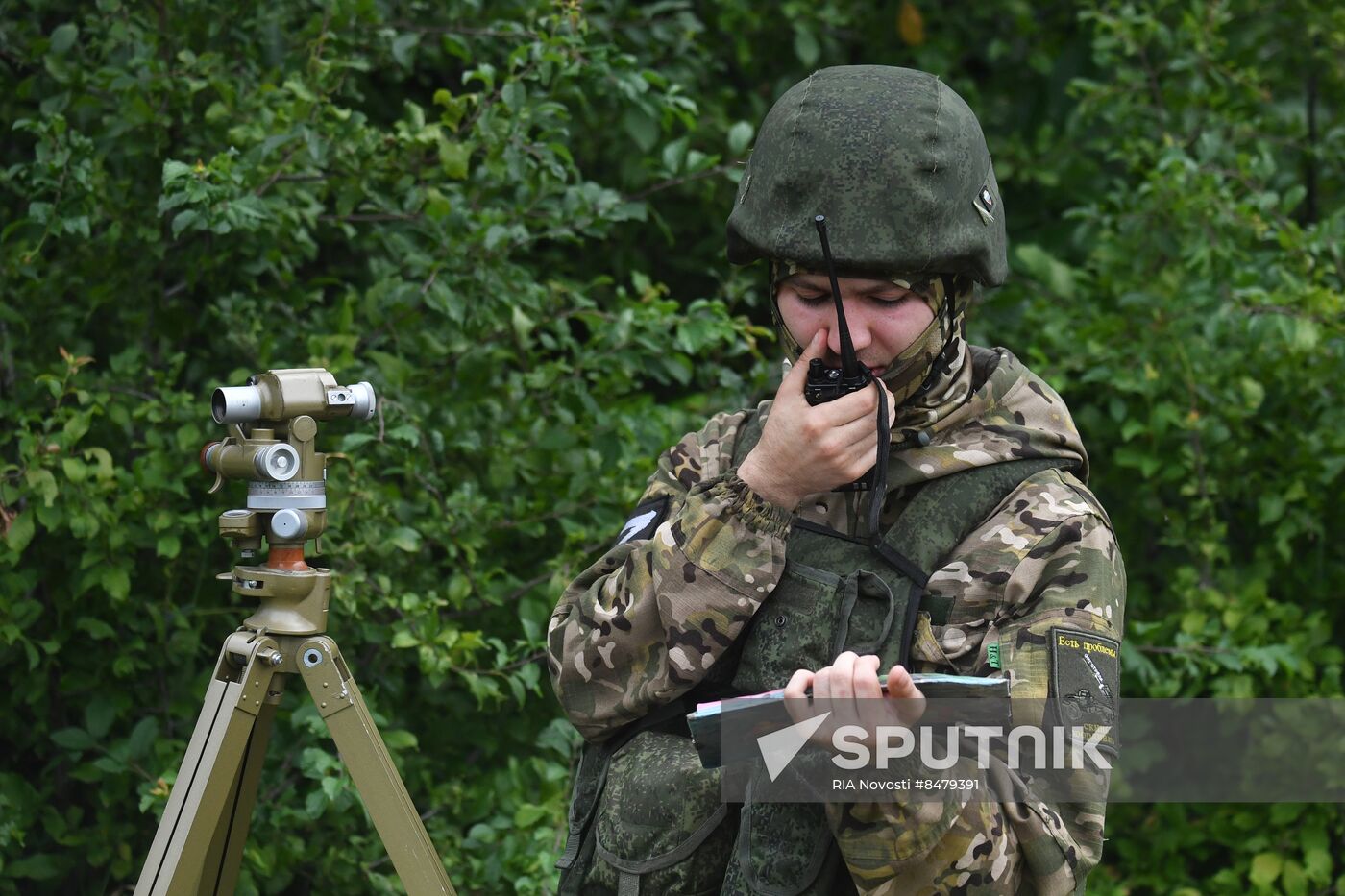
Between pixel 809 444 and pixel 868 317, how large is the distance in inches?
8.6

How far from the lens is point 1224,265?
4516mm

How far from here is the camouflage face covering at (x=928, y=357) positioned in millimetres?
2172

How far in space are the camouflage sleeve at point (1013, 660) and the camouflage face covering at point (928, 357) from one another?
0.57ft

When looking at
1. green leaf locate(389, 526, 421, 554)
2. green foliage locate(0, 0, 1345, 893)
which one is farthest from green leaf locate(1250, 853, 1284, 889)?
green leaf locate(389, 526, 421, 554)

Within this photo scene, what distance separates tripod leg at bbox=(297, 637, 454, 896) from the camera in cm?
264

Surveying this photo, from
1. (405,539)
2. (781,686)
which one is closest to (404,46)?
(405,539)

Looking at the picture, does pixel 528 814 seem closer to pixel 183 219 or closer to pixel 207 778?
pixel 207 778

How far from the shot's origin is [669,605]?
209cm

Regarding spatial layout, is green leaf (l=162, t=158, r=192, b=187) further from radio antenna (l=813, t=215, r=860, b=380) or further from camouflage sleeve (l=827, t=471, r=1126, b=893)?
camouflage sleeve (l=827, t=471, r=1126, b=893)

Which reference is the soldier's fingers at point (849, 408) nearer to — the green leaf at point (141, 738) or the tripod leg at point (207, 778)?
the tripod leg at point (207, 778)

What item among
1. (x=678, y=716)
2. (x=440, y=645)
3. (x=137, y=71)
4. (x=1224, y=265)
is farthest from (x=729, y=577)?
(x=1224, y=265)

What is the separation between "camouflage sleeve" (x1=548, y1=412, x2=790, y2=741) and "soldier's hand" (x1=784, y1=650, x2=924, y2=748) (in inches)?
12.1

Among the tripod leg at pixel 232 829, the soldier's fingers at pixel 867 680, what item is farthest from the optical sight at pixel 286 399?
the soldier's fingers at pixel 867 680

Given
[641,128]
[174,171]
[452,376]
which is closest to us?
[174,171]
